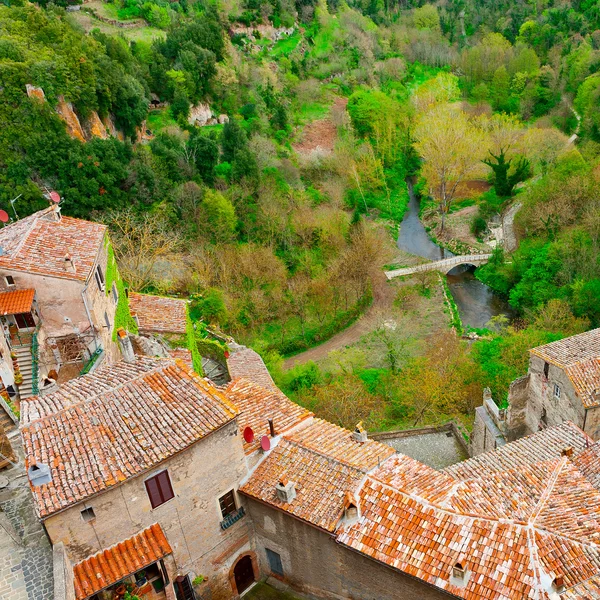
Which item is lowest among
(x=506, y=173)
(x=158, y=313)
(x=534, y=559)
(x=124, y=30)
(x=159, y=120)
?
(x=534, y=559)

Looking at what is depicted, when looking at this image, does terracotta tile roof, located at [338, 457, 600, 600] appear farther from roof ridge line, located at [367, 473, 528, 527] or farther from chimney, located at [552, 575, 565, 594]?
chimney, located at [552, 575, 565, 594]

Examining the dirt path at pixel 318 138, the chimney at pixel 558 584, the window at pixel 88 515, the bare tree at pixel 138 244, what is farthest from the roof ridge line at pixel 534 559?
the dirt path at pixel 318 138

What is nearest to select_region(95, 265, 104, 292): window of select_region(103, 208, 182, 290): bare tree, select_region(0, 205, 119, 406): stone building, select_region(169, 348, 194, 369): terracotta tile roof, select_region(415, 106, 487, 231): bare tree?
select_region(0, 205, 119, 406): stone building

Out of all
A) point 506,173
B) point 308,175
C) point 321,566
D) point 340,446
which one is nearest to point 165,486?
point 321,566

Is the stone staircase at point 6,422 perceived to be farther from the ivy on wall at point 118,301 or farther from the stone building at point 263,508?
the ivy on wall at point 118,301

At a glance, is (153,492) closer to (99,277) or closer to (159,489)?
(159,489)

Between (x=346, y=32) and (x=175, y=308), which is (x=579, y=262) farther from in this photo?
(x=346, y=32)

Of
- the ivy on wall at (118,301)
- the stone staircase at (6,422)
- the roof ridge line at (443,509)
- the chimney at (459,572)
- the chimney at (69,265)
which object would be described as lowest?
the chimney at (459,572)
